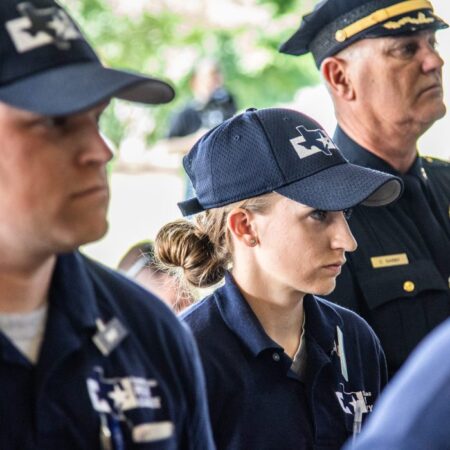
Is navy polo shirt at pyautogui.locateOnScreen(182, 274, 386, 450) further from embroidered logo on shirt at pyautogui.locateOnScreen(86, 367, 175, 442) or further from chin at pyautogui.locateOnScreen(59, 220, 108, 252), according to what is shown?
chin at pyautogui.locateOnScreen(59, 220, 108, 252)

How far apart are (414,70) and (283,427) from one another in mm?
1341

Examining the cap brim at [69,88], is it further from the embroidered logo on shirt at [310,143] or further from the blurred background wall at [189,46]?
the blurred background wall at [189,46]

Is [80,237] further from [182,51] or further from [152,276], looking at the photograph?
[182,51]

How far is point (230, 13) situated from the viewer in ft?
32.7

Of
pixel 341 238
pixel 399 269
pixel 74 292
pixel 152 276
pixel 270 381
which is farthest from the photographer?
pixel 152 276

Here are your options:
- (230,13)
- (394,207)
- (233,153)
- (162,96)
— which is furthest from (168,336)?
(230,13)

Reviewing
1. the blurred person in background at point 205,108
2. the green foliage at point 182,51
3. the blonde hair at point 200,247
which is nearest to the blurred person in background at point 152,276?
the blonde hair at point 200,247

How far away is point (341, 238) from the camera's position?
2557 mm

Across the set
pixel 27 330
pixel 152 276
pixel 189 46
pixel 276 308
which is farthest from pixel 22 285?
pixel 189 46

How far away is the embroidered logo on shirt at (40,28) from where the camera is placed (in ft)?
5.64

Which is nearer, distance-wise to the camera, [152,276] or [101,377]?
[101,377]

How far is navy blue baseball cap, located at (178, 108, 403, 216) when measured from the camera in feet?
8.39

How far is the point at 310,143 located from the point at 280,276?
31cm

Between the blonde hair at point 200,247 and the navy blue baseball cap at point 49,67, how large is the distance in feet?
3.07
